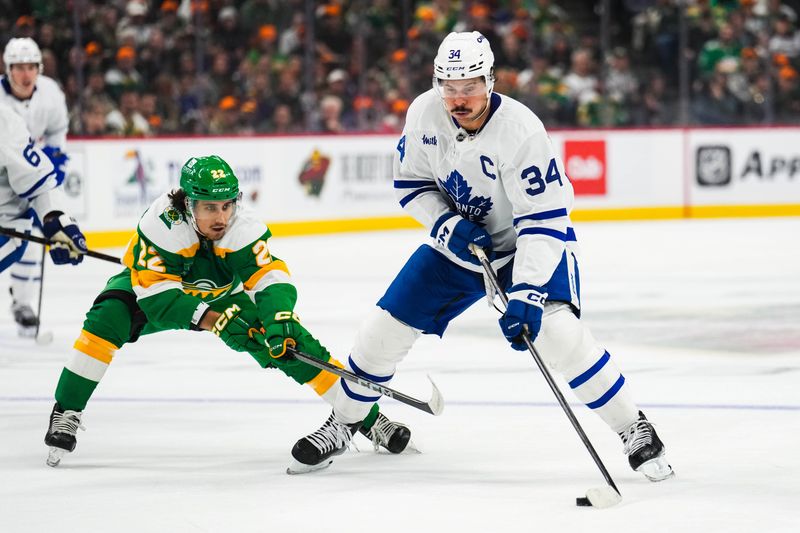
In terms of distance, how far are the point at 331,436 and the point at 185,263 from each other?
66 centimetres

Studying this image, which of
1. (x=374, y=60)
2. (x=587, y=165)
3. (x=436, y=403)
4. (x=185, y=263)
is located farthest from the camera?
(x=587, y=165)

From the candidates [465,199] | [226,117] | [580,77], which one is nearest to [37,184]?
[465,199]

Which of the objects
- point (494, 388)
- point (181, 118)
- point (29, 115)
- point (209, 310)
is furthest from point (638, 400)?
point (181, 118)

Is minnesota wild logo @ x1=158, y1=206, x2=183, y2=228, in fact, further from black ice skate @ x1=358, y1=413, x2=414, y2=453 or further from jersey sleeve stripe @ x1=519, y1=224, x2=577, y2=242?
jersey sleeve stripe @ x1=519, y1=224, x2=577, y2=242

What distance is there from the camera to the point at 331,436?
13.3ft

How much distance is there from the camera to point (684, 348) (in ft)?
20.2

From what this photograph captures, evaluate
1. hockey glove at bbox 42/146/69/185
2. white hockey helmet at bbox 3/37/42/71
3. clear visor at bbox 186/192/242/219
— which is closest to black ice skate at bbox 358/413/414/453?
clear visor at bbox 186/192/242/219

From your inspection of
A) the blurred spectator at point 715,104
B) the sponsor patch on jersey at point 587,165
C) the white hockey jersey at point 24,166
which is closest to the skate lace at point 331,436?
the white hockey jersey at point 24,166

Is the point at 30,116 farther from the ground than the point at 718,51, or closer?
farther from the ground

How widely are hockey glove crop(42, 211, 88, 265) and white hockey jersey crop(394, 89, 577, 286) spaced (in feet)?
6.43

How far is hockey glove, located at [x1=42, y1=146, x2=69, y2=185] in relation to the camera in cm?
716

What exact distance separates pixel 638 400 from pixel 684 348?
120 cm

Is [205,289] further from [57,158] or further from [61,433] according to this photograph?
[57,158]

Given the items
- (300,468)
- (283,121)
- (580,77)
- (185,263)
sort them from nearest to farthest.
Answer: (300,468) < (185,263) < (283,121) < (580,77)
